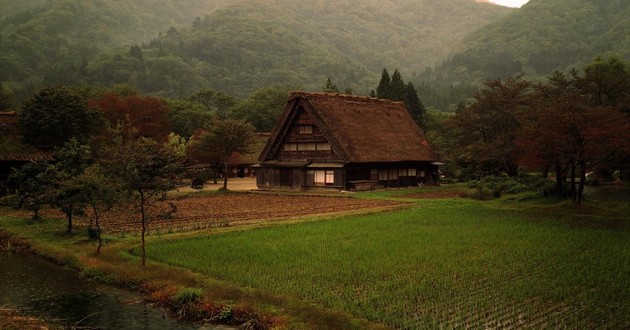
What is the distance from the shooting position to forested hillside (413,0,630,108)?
14562 cm

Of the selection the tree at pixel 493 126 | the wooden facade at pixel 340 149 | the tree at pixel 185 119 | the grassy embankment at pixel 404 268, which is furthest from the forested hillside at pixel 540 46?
the grassy embankment at pixel 404 268

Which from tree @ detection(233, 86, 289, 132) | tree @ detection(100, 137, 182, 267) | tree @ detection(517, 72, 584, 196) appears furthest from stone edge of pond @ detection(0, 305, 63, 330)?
tree @ detection(233, 86, 289, 132)

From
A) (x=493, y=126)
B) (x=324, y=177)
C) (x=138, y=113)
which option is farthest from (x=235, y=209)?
(x=138, y=113)

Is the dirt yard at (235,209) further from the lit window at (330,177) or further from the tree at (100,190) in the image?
the lit window at (330,177)

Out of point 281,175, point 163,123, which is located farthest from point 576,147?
point 163,123

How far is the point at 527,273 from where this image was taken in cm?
1250

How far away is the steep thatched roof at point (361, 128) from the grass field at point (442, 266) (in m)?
19.0

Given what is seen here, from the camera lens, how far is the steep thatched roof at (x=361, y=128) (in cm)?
4112

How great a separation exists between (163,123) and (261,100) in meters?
36.3

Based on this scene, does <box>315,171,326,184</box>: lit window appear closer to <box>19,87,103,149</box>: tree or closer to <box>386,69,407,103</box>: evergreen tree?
<box>19,87,103,149</box>: tree

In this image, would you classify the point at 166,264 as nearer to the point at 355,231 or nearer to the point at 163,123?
the point at 355,231

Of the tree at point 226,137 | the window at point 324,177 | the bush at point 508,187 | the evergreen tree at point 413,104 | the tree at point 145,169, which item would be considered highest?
the evergreen tree at point 413,104

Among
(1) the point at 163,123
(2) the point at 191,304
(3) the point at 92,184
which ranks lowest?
(2) the point at 191,304

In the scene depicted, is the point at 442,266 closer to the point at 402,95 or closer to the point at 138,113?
the point at 138,113
